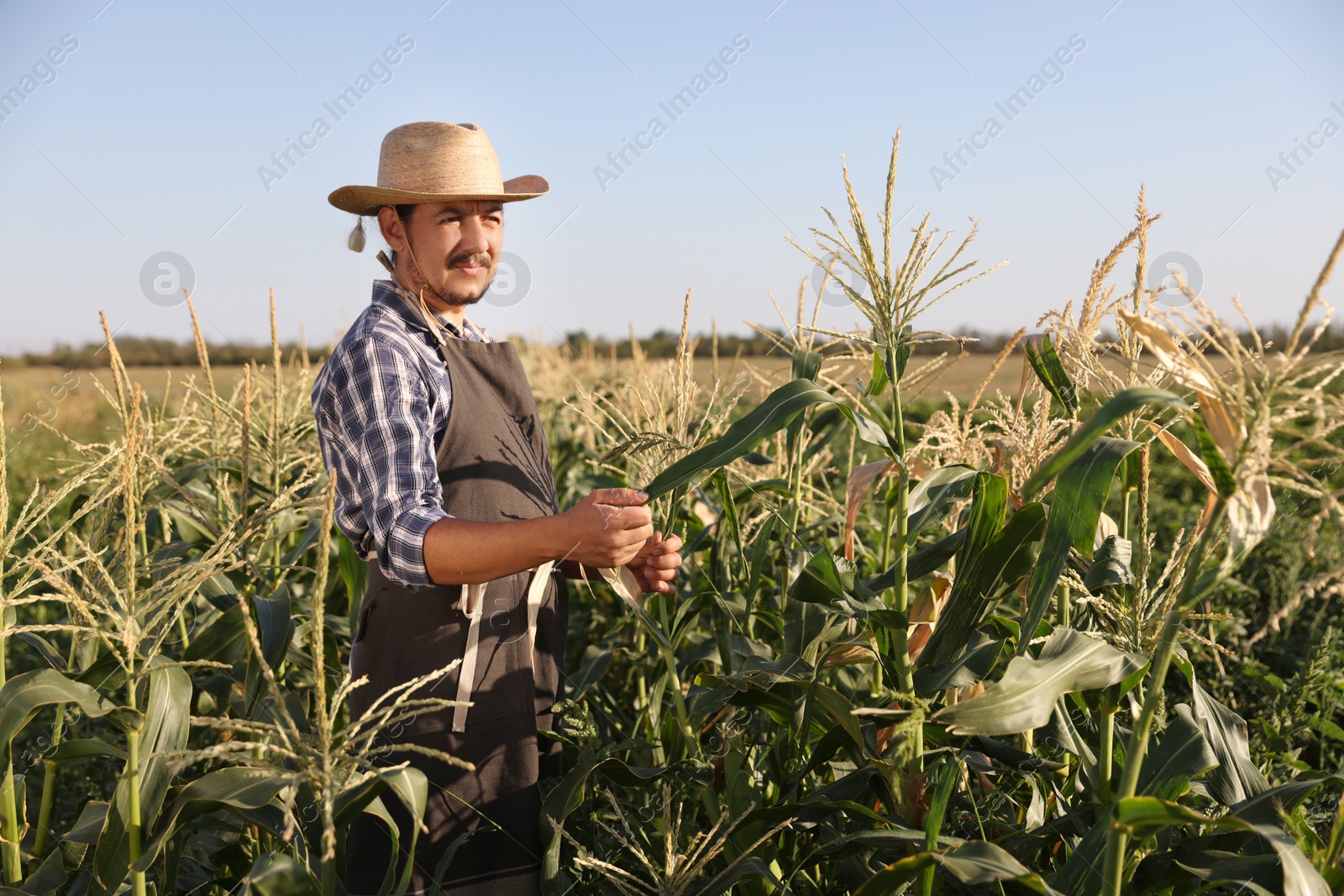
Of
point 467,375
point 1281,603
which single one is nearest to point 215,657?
point 467,375

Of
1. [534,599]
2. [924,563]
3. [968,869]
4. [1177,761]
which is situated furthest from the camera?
[534,599]

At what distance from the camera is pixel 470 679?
82.9 inches

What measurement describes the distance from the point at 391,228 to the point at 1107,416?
5.94 ft

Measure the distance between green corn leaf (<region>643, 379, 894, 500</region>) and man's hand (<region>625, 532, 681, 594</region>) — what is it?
0.41m

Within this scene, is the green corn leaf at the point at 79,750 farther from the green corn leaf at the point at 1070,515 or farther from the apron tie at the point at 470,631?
the green corn leaf at the point at 1070,515

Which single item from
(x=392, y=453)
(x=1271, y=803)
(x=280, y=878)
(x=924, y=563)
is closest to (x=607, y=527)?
(x=392, y=453)

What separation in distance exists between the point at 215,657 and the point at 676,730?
1.18m

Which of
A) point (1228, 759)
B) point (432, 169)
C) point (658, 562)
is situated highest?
point (432, 169)

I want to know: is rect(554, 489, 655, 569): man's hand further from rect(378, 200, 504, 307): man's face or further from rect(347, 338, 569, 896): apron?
rect(378, 200, 504, 307): man's face

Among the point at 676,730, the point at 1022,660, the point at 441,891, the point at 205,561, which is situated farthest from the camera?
the point at 676,730

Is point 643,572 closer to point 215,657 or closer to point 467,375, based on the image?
point 467,375

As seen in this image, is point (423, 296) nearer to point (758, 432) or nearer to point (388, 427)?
point (388, 427)

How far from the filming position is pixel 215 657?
2236mm

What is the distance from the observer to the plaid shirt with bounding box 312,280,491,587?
1.90 metres
